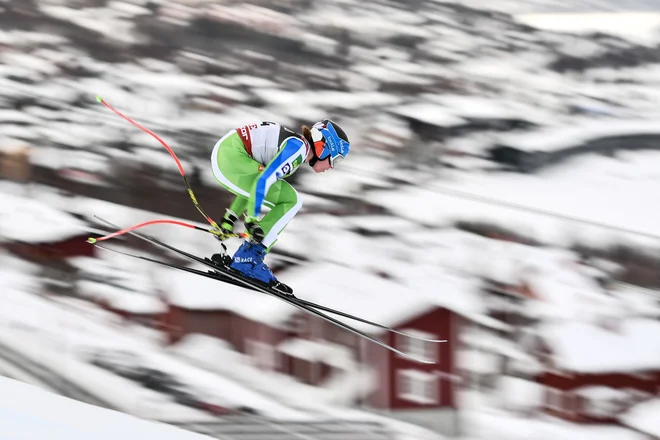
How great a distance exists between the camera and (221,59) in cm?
679

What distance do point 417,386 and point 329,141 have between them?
1955mm

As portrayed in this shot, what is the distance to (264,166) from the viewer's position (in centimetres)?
398

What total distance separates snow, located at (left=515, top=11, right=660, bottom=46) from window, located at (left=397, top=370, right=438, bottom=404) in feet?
12.1

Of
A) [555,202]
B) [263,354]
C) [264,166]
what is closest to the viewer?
[264,166]

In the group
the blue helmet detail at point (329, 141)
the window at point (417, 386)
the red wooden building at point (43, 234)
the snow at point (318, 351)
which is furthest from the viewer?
the red wooden building at point (43, 234)

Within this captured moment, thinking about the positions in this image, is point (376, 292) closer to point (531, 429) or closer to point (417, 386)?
point (417, 386)

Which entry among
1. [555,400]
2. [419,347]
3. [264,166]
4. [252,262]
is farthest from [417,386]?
[264,166]

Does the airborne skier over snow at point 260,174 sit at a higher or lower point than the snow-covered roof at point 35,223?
higher

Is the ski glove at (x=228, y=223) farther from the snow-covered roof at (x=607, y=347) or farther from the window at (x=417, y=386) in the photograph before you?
the snow-covered roof at (x=607, y=347)

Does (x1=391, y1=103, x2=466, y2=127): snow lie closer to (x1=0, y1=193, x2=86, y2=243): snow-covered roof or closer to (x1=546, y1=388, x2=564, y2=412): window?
(x1=546, y1=388, x2=564, y2=412): window

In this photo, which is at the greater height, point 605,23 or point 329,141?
point 605,23

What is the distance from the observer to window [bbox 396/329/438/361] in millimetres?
4992

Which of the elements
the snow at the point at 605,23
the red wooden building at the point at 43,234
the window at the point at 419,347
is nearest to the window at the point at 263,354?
the window at the point at 419,347

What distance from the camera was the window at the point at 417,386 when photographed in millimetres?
4934
